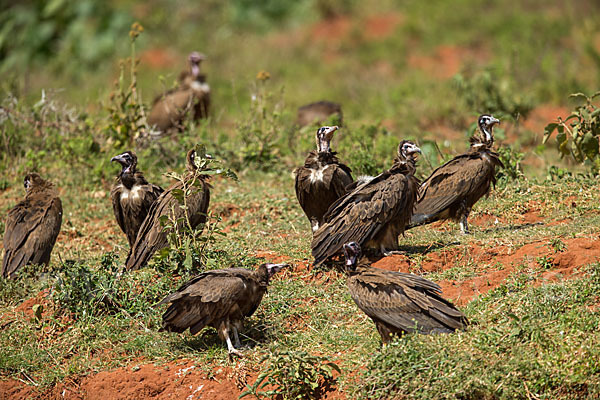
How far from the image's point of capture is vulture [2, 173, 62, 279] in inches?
338

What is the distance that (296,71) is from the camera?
19.3 m

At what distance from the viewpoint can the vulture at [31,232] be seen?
8578mm

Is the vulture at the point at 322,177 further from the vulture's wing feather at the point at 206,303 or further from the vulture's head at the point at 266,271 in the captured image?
the vulture's wing feather at the point at 206,303

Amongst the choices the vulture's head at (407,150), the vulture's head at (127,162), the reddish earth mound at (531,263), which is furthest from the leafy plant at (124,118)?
the reddish earth mound at (531,263)

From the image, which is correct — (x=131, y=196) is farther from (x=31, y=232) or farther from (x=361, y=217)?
(x=361, y=217)

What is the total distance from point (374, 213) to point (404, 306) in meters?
1.69

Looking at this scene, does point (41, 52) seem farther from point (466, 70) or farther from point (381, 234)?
point (381, 234)

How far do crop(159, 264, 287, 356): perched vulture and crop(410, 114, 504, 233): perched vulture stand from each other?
2431 millimetres

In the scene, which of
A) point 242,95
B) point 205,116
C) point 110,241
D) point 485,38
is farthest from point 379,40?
point 110,241

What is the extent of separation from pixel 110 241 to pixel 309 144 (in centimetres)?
333

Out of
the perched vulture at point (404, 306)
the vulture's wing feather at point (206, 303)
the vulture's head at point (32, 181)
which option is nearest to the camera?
the perched vulture at point (404, 306)

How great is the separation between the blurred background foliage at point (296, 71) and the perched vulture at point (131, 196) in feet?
9.26

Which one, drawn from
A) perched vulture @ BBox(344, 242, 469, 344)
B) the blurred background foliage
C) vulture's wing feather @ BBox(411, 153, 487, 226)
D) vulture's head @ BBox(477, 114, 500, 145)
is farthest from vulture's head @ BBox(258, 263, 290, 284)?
the blurred background foliage

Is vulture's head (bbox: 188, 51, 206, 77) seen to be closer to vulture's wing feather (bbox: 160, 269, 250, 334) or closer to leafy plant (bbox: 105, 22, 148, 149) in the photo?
leafy plant (bbox: 105, 22, 148, 149)
